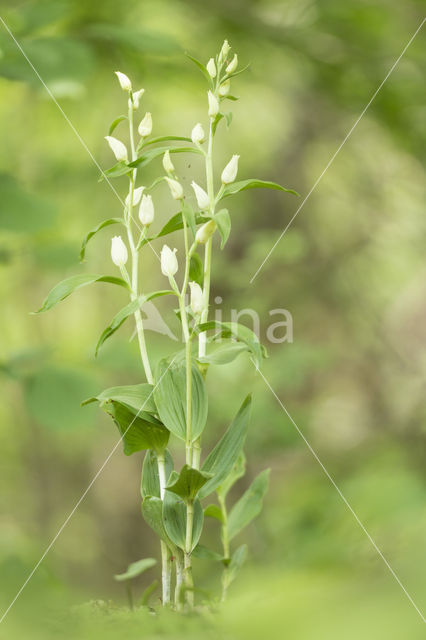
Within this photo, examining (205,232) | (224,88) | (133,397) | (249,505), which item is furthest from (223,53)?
(249,505)

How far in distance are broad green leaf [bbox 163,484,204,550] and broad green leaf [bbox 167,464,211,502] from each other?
0.01 metres

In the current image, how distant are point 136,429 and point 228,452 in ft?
0.20

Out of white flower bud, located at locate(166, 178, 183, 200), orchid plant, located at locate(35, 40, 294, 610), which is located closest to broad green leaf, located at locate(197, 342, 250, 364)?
orchid plant, located at locate(35, 40, 294, 610)

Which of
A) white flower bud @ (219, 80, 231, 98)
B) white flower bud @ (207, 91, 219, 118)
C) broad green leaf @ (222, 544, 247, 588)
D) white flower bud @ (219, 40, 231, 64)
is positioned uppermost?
white flower bud @ (219, 40, 231, 64)

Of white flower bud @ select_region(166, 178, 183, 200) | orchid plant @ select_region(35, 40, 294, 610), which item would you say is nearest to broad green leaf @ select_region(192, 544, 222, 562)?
orchid plant @ select_region(35, 40, 294, 610)

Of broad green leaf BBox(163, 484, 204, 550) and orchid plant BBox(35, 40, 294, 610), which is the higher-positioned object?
orchid plant BBox(35, 40, 294, 610)

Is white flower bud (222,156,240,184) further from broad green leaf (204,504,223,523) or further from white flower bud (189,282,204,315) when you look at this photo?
broad green leaf (204,504,223,523)

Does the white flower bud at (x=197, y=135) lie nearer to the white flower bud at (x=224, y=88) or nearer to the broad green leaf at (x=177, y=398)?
the white flower bud at (x=224, y=88)

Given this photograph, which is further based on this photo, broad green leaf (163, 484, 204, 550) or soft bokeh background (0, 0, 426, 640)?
soft bokeh background (0, 0, 426, 640)

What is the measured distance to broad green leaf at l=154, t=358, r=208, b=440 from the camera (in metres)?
0.36

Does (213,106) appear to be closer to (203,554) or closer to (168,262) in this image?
(168,262)

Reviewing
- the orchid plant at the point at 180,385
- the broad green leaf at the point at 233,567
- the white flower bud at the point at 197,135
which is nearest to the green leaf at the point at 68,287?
the orchid plant at the point at 180,385

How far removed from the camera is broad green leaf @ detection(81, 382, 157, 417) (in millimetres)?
349

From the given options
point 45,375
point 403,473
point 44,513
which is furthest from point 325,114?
point 44,513
